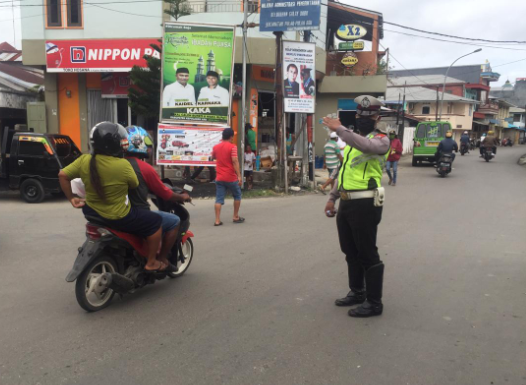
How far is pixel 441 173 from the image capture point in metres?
16.6

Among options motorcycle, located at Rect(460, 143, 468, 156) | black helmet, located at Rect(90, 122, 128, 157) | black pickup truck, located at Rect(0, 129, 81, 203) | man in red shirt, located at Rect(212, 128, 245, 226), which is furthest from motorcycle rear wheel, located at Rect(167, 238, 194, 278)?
motorcycle, located at Rect(460, 143, 468, 156)

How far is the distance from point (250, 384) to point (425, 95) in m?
50.4

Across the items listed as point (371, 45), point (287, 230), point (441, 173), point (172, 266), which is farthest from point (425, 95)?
point (172, 266)

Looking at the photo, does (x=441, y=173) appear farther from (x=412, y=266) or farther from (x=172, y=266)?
A: (x=172, y=266)

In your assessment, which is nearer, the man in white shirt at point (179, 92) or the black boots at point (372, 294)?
the black boots at point (372, 294)

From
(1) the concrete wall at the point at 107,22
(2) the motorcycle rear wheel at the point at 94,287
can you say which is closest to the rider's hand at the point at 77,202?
(2) the motorcycle rear wheel at the point at 94,287

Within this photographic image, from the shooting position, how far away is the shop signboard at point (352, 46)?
80.0ft

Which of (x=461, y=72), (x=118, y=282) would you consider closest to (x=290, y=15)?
(x=118, y=282)

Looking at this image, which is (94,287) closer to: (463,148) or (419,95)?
(463,148)

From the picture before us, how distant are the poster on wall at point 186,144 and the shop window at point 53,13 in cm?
830

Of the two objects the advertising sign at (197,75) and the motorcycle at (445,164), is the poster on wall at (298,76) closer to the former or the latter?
the advertising sign at (197,75)

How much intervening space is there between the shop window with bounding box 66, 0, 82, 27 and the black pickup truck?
779 centimetres

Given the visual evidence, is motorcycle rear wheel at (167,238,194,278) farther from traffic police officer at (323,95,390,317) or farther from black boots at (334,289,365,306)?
traffic police officer at (323,95,390,317)

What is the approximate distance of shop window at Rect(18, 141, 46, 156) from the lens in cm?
1048
